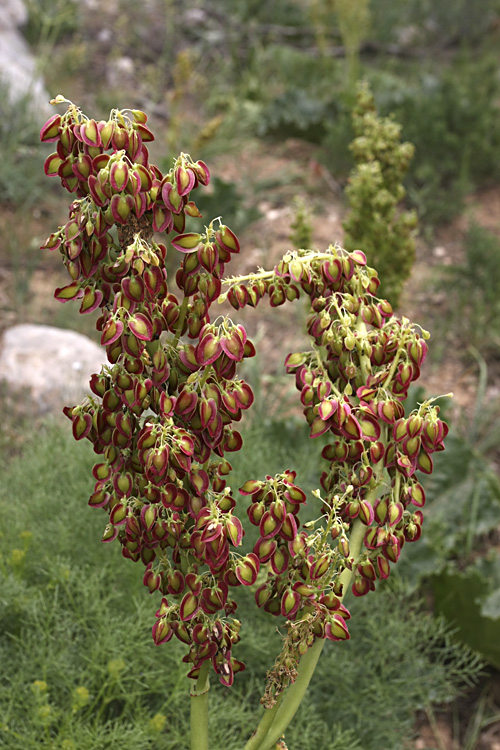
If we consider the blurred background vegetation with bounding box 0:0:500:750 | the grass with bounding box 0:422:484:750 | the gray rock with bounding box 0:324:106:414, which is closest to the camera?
the grass with bounding box 0:422:484:750

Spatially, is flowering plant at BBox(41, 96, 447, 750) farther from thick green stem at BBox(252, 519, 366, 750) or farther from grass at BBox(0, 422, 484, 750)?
grass at BBox(0, 422, 484, 750)

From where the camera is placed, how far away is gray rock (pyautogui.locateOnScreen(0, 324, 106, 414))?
3.47m

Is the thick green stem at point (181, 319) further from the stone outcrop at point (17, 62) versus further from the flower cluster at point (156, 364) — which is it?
the stone outcrop at point (17, 62)

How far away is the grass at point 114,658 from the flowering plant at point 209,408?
0.53m

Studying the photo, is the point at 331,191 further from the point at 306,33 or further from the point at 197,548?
the point at 197,548

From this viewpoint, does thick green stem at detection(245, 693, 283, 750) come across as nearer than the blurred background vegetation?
Yes

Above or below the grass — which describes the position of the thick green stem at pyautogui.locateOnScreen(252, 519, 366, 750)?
above

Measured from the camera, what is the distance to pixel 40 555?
2389mm

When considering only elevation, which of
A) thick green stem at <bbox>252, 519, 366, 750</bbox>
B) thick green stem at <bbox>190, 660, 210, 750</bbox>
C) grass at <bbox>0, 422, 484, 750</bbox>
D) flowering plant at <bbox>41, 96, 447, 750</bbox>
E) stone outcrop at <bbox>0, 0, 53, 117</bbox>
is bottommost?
grass at <bbox>0, 422, 484, 750</bbox>

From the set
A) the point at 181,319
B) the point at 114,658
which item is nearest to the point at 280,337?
the point at 114,658

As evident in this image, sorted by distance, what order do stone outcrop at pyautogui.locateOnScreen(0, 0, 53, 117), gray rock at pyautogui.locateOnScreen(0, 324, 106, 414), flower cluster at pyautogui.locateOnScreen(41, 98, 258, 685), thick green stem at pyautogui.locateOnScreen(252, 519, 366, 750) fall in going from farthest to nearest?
stone outcrop at pyautogui.locateOnScreen(0, 0, 53, 117), gray rock at pyautogui.locateOnScreen(0, 324, 106, 414), thick green stem at pyautogui.locateOnScreen(252, 519, 366, 750), flower cluster at pyautogui.locateOnScreen(41, 98, 258, 685)

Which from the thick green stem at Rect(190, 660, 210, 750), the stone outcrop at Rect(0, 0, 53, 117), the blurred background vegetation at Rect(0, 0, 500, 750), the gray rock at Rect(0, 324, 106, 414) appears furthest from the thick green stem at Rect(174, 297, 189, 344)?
the stone outcrop at Rect(0, 0, 53, 117)

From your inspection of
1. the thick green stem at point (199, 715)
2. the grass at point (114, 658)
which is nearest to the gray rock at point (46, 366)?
the grass at point (114, 658)

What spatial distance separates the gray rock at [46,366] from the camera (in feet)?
11.4
